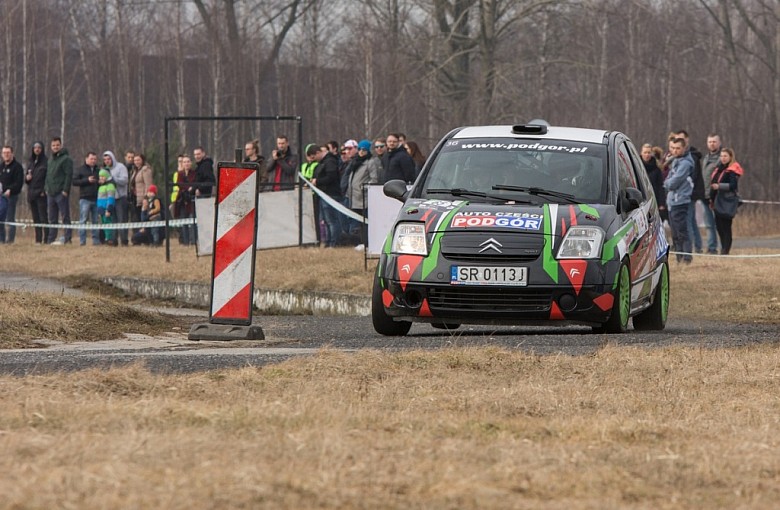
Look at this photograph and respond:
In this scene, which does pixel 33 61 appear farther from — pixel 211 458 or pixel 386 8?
pixel 211 458

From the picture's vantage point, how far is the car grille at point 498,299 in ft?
35.2

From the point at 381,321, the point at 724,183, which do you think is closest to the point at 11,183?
the point at 724,183

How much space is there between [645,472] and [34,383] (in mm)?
3265

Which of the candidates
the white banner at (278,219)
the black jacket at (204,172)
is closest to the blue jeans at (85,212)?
the black jacket at (204,172)

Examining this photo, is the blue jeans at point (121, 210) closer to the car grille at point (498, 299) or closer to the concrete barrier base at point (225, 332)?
the concrete barrier base at point (225, 332)

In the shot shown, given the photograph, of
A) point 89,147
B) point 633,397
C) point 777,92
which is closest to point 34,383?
point 633,397

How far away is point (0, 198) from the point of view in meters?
28.8

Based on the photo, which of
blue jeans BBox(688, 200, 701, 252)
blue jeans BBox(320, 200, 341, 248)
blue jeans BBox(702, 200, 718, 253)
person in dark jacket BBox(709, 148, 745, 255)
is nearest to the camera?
person in dark jacket BBox(709, 148, 745, 255)

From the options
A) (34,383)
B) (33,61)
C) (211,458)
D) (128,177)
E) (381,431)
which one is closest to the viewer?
(211,458)

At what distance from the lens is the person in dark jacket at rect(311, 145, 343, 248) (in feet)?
75.0

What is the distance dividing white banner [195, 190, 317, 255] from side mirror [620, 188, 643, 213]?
938cm

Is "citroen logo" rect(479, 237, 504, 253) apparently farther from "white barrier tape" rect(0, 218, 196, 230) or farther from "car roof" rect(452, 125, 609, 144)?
"white barrier tape" rect(0, 218, 196, 230)

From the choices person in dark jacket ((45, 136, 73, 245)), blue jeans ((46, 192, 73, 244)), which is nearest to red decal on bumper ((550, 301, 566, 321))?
person in dark jacket ((45, 136, 73, 245))

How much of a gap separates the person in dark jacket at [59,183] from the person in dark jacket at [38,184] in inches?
11.4
